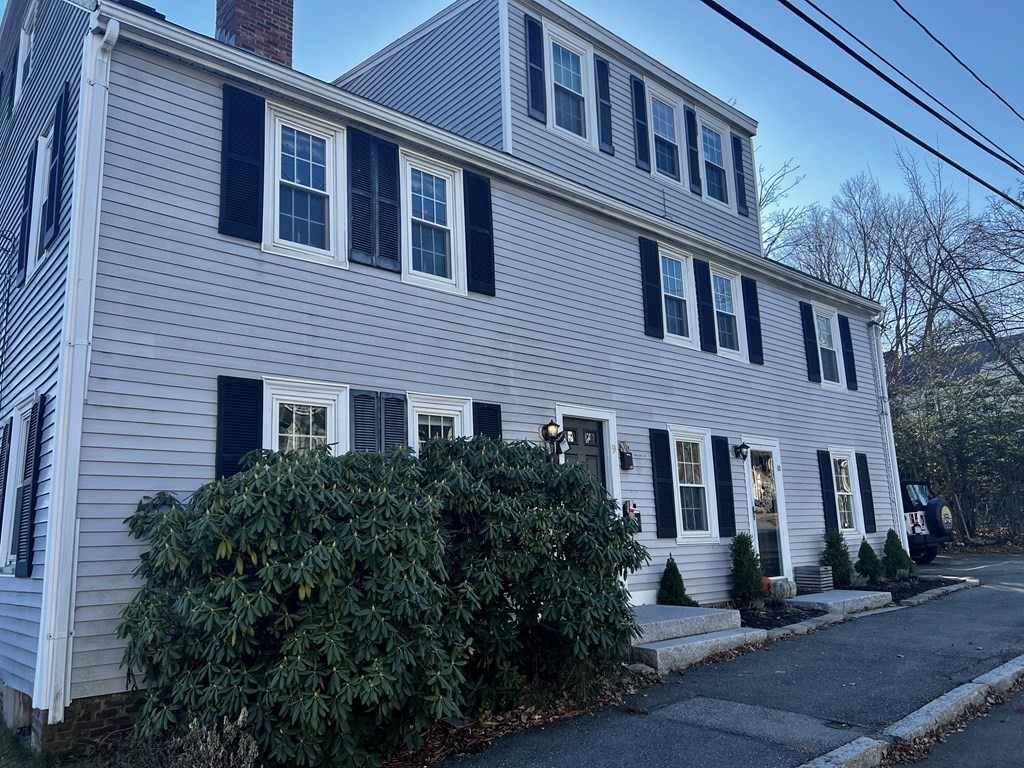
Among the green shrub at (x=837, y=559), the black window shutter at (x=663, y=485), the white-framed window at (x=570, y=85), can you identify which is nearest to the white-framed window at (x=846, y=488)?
the green shrub at (x=837, y=559)

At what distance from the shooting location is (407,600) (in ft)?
17.4

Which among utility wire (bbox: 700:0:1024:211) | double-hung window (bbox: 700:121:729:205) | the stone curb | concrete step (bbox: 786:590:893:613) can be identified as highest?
double-hung window (bbox: 700:121:729:205)

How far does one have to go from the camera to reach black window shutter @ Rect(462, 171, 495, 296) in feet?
30.6

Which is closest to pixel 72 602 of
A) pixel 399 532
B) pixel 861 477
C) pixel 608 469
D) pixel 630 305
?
pixel 399 532

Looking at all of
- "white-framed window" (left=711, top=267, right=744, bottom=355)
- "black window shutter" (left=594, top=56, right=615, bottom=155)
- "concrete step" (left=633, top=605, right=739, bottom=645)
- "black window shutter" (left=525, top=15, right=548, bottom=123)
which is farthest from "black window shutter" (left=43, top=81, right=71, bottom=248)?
"white-framed window" (left=711, top=267, right=744, bottom=355)

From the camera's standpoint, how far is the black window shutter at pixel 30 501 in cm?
678

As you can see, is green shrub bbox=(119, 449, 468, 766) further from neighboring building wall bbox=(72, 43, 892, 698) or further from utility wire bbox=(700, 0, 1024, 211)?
utility wire bbox=(700, 0, 1024, 211)

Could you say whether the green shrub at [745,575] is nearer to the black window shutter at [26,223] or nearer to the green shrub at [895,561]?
the green shrub at [895,561]

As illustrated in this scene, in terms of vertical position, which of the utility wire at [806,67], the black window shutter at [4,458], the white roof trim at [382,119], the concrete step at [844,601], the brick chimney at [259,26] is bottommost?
the concrete step at [844,601]

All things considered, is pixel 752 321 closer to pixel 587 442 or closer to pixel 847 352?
pixel 847 352

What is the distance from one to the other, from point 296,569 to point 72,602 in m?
2.02

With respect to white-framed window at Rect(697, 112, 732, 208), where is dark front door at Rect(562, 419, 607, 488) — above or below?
below

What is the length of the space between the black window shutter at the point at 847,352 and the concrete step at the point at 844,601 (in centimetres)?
510

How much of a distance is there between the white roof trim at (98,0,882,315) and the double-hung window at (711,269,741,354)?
13.4 inches
